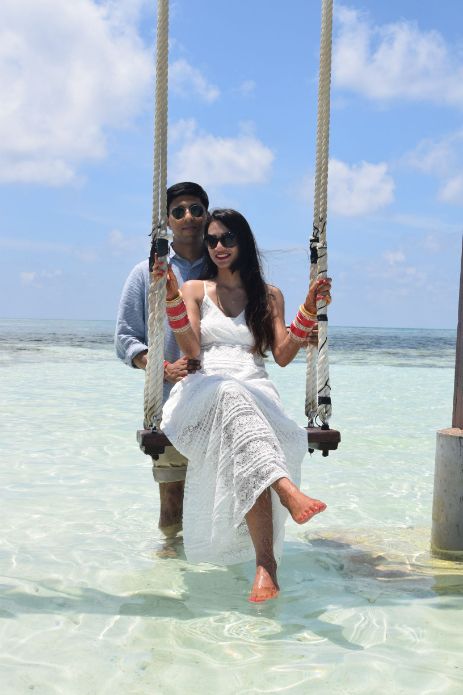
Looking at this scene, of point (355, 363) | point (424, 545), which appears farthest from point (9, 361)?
point (424, 545)

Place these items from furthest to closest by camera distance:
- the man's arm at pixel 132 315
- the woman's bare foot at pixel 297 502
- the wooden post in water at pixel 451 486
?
the man's arm at pixel 132 315, the wooden post in water at pixel 451 486, the woman's bare foot at pixel 297 502

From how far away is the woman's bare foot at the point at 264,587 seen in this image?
9.00ft

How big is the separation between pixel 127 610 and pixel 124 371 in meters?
13.5

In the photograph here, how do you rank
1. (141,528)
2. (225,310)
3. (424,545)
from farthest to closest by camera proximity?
1. (141,528)
2. (424,545)
3. (225,310)

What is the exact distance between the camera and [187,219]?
3.62 m

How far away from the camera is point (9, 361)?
18.7 meters

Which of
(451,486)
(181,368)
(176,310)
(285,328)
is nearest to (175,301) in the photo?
(176,310)

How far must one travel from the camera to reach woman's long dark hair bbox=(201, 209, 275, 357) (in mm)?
3346

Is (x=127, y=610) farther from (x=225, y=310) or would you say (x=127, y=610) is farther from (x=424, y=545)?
(x=424, y=545)

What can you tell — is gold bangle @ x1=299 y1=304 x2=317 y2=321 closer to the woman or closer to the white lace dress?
the woman

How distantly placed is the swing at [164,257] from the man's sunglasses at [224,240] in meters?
0.27

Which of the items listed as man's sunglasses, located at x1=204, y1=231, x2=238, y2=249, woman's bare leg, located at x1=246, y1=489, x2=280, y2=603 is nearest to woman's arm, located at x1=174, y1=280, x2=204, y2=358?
man's sunglasses, located at x1=204, y1=231, x2=238, y2=249

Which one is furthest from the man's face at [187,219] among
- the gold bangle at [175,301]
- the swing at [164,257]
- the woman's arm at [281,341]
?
the gold bangle at [175,301]

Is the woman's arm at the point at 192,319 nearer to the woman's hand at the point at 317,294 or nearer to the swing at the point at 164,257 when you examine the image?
the swing at the point at 164,257
